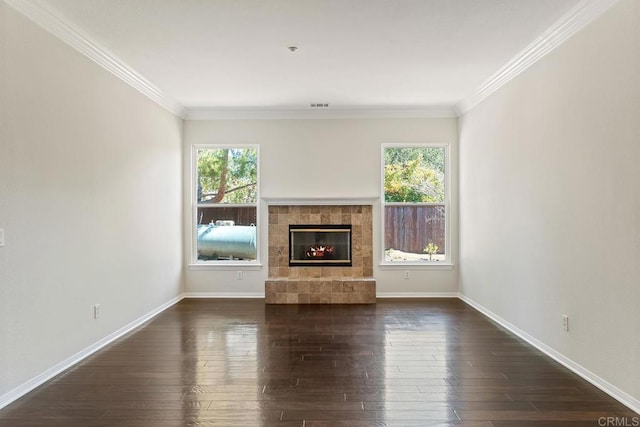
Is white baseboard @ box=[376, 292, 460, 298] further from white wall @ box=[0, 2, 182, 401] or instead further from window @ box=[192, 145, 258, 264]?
white wall @ box=[0, 2, 182, 401]

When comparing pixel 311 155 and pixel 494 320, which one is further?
pixel 311 155

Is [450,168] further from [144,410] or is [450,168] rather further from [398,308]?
[144,410]

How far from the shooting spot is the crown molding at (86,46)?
9.30 ft

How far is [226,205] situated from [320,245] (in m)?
1.58

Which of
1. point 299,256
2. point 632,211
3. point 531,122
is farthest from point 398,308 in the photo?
point 632,211

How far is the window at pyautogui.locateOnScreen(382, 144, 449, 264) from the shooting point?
20.0 feet

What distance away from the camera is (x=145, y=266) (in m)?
4.75

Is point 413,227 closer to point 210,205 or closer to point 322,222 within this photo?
point 322,222

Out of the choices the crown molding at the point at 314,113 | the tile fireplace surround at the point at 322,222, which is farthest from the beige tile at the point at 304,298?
the crown molding at the point at 314,113

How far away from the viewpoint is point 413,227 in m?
6.12

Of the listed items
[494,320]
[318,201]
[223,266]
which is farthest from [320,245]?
[494,320]

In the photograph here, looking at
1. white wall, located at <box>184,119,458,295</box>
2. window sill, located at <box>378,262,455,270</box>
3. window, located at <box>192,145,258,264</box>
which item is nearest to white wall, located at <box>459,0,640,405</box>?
window sill, located at <box>378,262,455,270</box>

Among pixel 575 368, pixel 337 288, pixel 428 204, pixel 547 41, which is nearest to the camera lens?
pixel 575 368

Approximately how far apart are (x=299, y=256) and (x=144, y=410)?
3.66 metres
